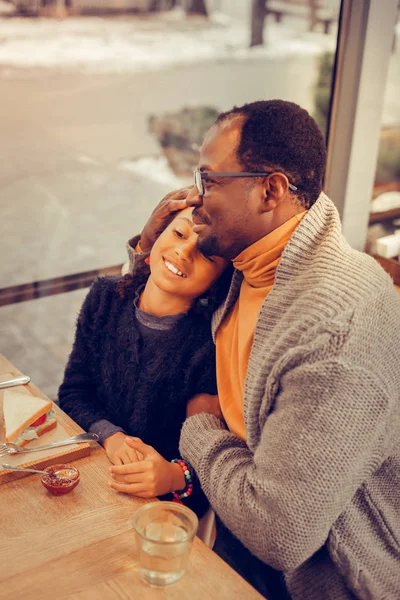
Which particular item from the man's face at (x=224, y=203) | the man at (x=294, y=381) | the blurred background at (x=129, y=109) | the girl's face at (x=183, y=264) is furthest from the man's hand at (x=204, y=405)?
the blurred background at (x=129, y=109)

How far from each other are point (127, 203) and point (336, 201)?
88cm

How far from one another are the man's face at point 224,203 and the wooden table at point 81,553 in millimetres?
548

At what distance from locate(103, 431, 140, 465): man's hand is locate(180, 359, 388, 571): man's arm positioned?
0.87 ft

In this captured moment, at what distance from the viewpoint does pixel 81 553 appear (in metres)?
1.11

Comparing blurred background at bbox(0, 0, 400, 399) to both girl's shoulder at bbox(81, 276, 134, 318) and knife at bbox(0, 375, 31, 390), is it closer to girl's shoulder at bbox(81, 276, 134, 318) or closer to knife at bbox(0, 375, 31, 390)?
girl's shoulder at bbox(81, 276, 134, 318)

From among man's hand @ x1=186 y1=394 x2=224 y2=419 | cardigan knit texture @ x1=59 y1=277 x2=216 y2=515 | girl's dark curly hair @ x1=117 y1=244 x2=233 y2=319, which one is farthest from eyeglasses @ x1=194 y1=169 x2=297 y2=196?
man's hand @ x1=186 y1=394 x2=224 y2=419

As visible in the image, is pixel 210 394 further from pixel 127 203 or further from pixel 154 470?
pixel 127 203

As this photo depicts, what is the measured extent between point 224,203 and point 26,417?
0.60 m

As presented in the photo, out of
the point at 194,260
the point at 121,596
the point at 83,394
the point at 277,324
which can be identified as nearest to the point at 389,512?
the point at 277,324

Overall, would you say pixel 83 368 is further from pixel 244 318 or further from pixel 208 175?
pixel 208 175

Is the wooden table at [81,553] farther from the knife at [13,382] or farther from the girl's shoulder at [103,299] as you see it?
the girl's shoulder at [103,299]

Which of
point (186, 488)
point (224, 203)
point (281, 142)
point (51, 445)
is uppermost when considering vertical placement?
point (281, 142)

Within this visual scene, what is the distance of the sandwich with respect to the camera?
135 centimetres

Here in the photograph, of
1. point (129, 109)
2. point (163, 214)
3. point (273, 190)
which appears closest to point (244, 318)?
point (273, 190)
